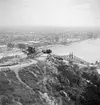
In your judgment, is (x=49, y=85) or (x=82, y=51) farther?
(x=82, y=51)

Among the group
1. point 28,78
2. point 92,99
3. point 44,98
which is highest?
point 28,78

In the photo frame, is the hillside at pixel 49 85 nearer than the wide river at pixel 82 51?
Yes

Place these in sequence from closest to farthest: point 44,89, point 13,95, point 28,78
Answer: point 13,95 < point 44,89 < point 28,78

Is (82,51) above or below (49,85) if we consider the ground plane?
below

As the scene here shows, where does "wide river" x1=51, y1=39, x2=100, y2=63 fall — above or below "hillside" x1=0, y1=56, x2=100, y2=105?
below

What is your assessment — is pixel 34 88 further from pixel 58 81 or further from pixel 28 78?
pixel 58 81

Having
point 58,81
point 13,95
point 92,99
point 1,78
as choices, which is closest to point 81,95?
point 92,99

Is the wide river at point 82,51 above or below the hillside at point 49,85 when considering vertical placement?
below

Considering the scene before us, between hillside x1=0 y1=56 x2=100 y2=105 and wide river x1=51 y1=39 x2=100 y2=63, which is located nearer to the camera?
hillside x1=0 y1=56 x2=100 y2=105
